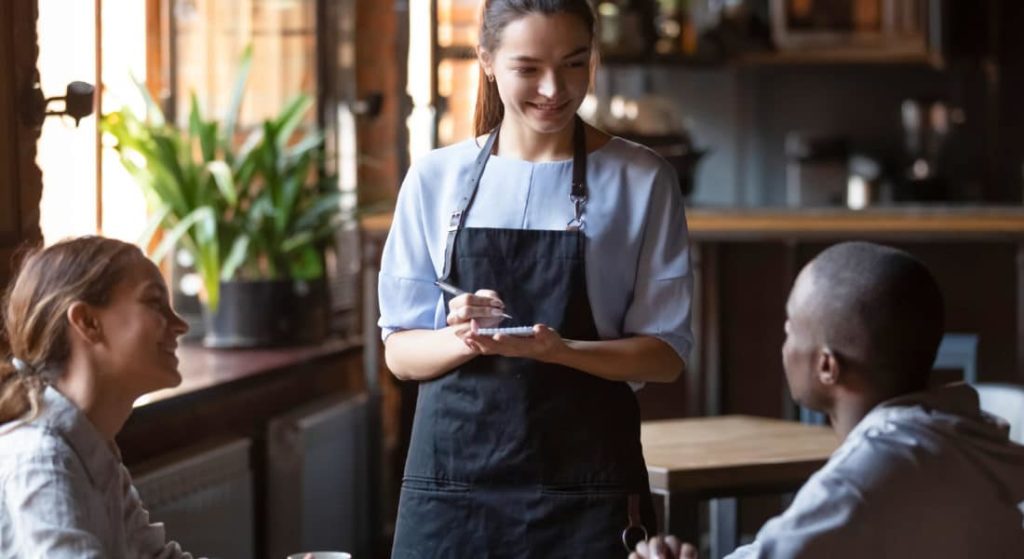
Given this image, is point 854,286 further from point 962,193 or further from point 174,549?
point 962,193

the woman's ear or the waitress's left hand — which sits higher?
the woman's ear

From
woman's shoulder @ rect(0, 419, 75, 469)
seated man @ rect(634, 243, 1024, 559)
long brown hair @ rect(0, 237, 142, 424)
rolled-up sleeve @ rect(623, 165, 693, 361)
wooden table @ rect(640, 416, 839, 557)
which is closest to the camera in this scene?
seated man @ rect(634, 243, 1024, 559)

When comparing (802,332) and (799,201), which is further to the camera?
(799,201)

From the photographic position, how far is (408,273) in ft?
7.19

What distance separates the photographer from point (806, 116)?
790 cm

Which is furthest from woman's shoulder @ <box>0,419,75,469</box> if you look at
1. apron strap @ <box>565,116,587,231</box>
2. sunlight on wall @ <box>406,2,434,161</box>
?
sunlight on wall @ <box>406,2,434,161</box>

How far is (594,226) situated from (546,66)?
222 mm

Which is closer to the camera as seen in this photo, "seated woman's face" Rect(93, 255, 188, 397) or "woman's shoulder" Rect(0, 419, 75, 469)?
"woman's shoulder" Rect(0, 419, 75, 469)

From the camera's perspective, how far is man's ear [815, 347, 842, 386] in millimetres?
1644

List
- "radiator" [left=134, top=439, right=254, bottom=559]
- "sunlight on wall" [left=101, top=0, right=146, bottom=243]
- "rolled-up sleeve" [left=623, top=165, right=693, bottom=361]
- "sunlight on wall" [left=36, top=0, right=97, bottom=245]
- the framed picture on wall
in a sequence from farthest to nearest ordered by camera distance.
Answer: the framed picture on wall < "sunlight on wall" [left=101, top=0, right=146, bottom=243] < "radiator" [left=134, top=439, right=254, bottom=559] < "sunlight on wall" [left=36, top=0, right=97, bottom=245] < "rolled-up sleeve" [left=623, top=165, right=693, bottom=361]

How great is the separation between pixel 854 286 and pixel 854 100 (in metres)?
6.47

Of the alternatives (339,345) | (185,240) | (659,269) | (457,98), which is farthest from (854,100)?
(659,269)

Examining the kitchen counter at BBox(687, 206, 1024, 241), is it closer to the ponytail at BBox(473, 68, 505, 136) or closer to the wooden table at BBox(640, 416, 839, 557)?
the wooden table at BBox(640, 416, 839, 557)

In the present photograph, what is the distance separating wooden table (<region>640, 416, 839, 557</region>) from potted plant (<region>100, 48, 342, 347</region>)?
1336 millimetres
